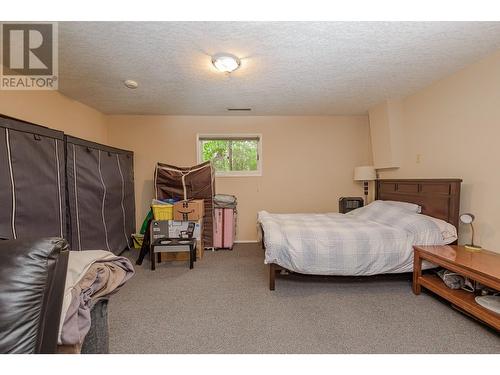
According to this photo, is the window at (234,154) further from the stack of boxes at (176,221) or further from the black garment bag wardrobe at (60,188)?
the black garment bag wardrobe at (60,188)

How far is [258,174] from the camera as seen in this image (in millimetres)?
4098

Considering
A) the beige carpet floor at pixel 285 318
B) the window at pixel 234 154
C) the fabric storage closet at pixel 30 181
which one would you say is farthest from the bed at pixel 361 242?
the fabric storage closet at pixel 30 181

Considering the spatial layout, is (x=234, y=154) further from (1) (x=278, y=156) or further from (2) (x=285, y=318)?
(2) (x=285, y=318)

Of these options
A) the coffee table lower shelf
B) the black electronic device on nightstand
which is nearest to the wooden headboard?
the black electronic device on nightstand

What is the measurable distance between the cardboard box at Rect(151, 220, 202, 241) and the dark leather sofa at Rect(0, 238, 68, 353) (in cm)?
242

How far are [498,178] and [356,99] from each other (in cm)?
184

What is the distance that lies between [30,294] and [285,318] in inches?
65.5

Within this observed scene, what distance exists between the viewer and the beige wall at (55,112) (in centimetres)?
224

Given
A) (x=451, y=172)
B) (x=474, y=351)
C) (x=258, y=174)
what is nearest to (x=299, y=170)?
(x=258, y=174)

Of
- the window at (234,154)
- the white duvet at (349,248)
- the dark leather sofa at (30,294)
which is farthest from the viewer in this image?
the window at (234,154)

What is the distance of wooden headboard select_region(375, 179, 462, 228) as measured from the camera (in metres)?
2.38

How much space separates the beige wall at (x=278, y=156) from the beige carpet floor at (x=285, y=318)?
1.72 m

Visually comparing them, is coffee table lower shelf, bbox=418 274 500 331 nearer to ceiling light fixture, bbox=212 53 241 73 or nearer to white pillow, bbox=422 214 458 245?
white pillow, bbox=422 214 458 245
